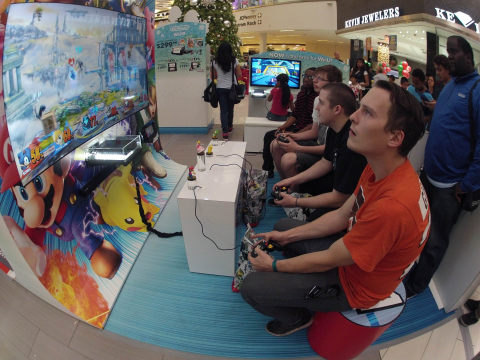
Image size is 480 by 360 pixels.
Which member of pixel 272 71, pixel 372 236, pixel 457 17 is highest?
pixel 457 17

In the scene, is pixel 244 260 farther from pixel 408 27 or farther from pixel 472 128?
pixel 408 27

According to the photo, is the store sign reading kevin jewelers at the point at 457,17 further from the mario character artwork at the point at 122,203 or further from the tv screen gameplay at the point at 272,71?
the mario character artwork at the point at 122,203

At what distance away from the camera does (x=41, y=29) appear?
1623mm

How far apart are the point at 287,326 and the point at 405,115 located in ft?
4.27

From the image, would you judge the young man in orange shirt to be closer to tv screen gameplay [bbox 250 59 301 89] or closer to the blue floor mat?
the blue floor mat

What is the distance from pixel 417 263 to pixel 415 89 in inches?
105

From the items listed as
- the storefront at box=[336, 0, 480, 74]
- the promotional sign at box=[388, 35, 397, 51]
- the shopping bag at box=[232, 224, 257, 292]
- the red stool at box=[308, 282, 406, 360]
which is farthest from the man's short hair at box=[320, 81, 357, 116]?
the promotional sign at box=[388, 35, 397, 51]

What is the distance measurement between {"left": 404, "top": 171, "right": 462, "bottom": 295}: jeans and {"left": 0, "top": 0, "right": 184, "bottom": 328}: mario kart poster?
2.07 meters

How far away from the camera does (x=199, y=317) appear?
1935 mm

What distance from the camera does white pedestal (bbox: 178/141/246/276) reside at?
80.0 inches

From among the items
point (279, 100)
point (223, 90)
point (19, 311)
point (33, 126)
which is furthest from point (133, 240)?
point (223, 90)

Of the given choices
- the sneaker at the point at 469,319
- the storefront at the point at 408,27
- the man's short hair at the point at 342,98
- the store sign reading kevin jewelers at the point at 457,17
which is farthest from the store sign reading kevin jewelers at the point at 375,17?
the sneaker at the point at 469,319

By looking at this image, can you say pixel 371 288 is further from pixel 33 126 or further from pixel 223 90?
pixel 223 90

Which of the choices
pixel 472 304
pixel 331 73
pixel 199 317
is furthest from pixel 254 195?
pixel 472 304
